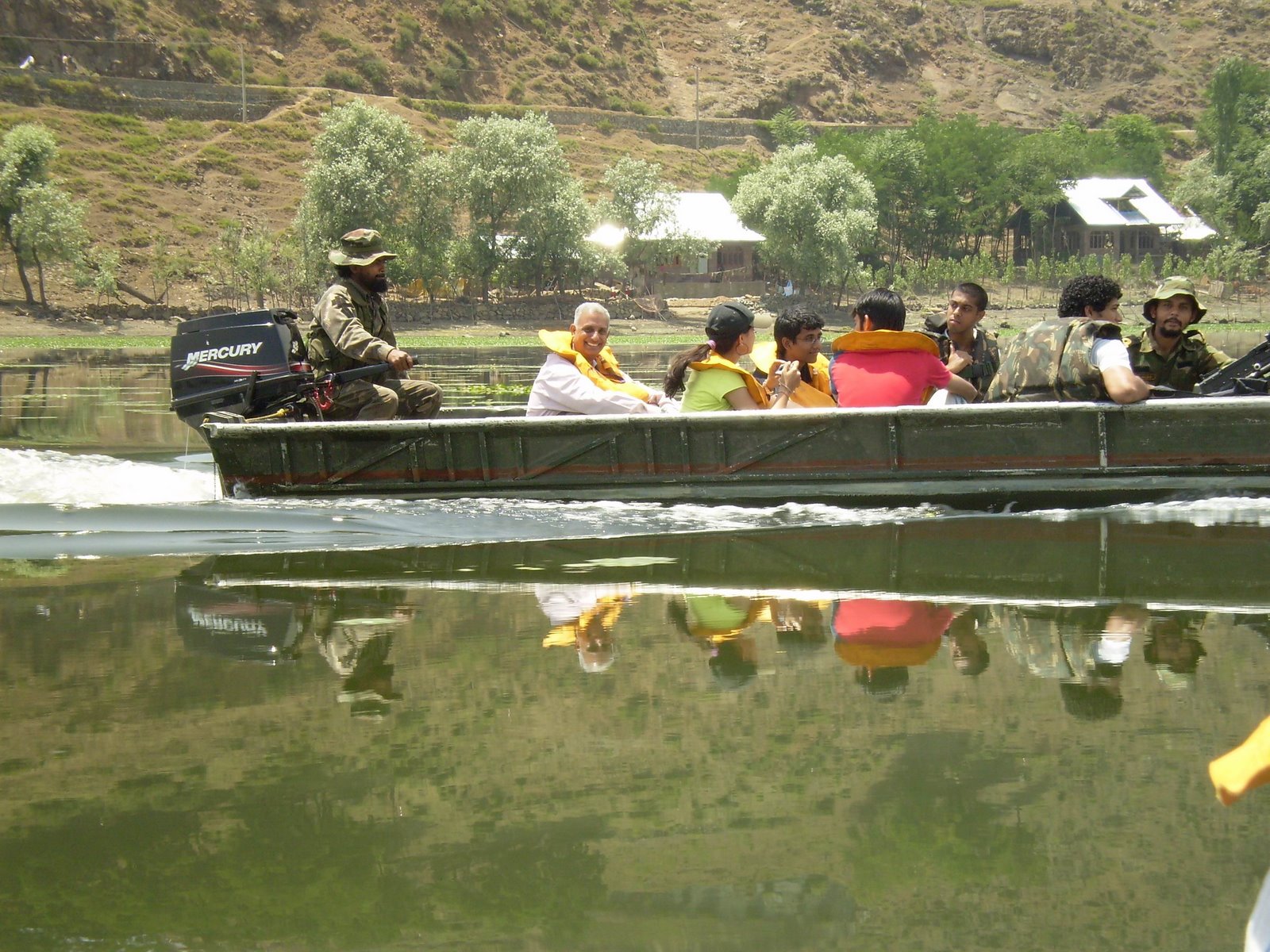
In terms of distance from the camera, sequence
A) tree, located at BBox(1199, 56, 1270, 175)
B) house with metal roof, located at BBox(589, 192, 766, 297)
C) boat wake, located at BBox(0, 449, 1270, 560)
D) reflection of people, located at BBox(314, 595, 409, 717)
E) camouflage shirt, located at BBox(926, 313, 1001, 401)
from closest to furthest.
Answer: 1. reflection of people, located at BBox(314, 595, 409, 717)
2. boat wake, located at BBox(0, 449, 1270, 560)
3. camouflage shirt, located at BBox(926, 313, 1001, 401)
4. house with metal roof, located at BBox(589, 192, 766, 297)
5. tree, located at BBox(1199, 56, 1270, 175)

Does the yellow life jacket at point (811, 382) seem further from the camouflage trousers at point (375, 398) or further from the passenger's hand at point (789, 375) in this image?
the camouflage trousers at point (375, 398)

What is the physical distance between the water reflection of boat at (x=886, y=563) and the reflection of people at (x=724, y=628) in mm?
322

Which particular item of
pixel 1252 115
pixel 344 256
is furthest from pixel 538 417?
pixel 1252 115

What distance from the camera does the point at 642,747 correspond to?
4.47 m

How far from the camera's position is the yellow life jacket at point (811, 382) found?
9750 millimetres

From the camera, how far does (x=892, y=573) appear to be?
23.9 feet

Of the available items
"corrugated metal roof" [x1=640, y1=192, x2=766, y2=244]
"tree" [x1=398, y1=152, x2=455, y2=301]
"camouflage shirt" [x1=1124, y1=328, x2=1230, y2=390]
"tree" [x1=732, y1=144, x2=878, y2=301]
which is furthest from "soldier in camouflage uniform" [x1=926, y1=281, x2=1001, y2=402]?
"tree" [x1=732, y1=144, x2=878, y2=301]

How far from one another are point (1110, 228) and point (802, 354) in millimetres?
91598

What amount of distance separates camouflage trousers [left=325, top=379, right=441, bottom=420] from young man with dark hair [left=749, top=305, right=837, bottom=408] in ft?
8.47

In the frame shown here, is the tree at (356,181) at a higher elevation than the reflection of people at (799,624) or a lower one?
higher

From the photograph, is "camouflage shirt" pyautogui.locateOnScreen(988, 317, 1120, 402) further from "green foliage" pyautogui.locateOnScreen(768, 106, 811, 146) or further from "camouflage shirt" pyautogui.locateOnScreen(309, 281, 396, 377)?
"green foliage" pyautogui.locateOnScreen(768, 106, 811, 146)

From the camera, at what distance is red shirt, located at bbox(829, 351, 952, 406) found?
9305 millimetres

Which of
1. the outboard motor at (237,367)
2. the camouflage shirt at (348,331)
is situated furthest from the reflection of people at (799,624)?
the outboard motor at (237,367)

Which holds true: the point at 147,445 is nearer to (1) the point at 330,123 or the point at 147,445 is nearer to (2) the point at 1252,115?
(1) the point at 330,123
